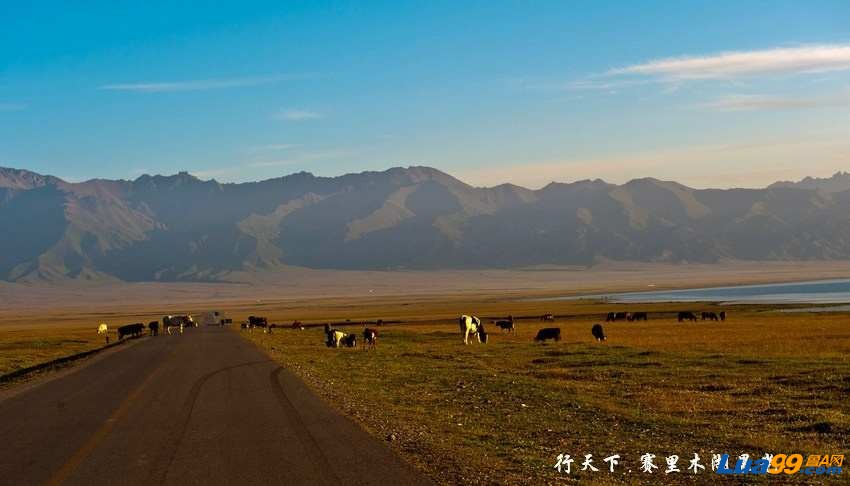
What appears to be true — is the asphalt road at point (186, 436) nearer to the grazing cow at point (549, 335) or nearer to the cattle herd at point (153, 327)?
the grazing cow at point (549, 335)

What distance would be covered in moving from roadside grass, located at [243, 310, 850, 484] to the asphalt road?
1.23 meters

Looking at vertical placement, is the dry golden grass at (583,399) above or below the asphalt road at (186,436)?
below

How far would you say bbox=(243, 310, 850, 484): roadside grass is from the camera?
55.0 ft

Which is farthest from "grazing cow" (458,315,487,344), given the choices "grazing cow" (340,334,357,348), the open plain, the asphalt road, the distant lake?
the distant lake

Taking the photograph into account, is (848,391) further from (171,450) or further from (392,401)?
(171,450)

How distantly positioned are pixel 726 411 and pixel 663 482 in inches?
349

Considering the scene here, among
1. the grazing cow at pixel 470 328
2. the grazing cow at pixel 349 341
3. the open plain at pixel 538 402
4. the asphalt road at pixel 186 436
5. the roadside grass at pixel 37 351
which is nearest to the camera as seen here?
the asphalt road at pixel 186 436

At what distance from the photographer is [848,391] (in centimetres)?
2500

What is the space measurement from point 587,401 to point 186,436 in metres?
11.2

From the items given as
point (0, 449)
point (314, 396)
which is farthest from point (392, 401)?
point (0, 449)

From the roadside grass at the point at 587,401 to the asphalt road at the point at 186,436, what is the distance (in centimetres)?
123

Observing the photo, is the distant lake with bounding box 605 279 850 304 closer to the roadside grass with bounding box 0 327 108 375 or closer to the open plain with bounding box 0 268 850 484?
the open plain with bounding box 0 268 850 484

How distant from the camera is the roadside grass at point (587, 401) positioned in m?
16.8

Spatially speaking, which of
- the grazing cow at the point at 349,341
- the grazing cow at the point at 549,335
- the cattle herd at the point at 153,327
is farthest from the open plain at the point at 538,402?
the cattle herd at the point at 153,327
